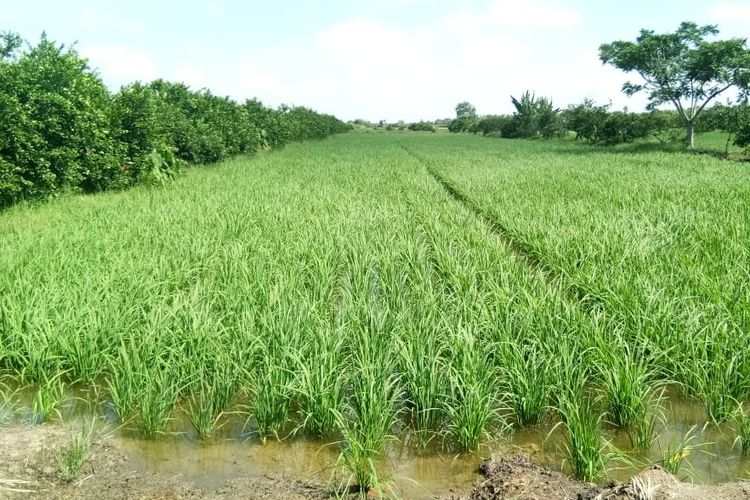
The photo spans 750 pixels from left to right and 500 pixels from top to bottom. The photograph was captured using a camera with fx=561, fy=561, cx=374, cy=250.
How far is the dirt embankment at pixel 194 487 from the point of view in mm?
2150

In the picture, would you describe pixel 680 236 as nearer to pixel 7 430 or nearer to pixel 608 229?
pixel 608 229

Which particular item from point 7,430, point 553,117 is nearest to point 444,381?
point 7,430

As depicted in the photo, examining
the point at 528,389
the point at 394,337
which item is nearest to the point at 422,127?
the point at 394,337

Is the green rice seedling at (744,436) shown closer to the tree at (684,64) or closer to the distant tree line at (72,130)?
the distant tree line at (72,130)

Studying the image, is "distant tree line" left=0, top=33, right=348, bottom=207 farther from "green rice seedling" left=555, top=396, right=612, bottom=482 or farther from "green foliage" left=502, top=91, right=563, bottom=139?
"green foliage" left=502, top=91, right=563, bottom=139

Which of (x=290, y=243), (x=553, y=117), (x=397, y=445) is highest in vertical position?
(x=553, y=117)

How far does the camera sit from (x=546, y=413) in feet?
9.66

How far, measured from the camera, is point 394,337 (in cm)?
329

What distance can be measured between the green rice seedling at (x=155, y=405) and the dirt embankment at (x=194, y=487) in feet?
0.57

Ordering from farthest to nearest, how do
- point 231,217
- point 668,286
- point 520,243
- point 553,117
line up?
point 553,117 → point 231,217 → point 520,243 → point 668,286

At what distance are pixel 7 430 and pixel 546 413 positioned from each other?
8.93ft

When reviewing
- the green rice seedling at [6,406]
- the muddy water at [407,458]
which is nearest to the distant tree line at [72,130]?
the green rice seedling at [6,406]

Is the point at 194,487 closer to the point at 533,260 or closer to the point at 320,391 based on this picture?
the point at 320,391

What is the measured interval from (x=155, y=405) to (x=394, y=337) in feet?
4.37
